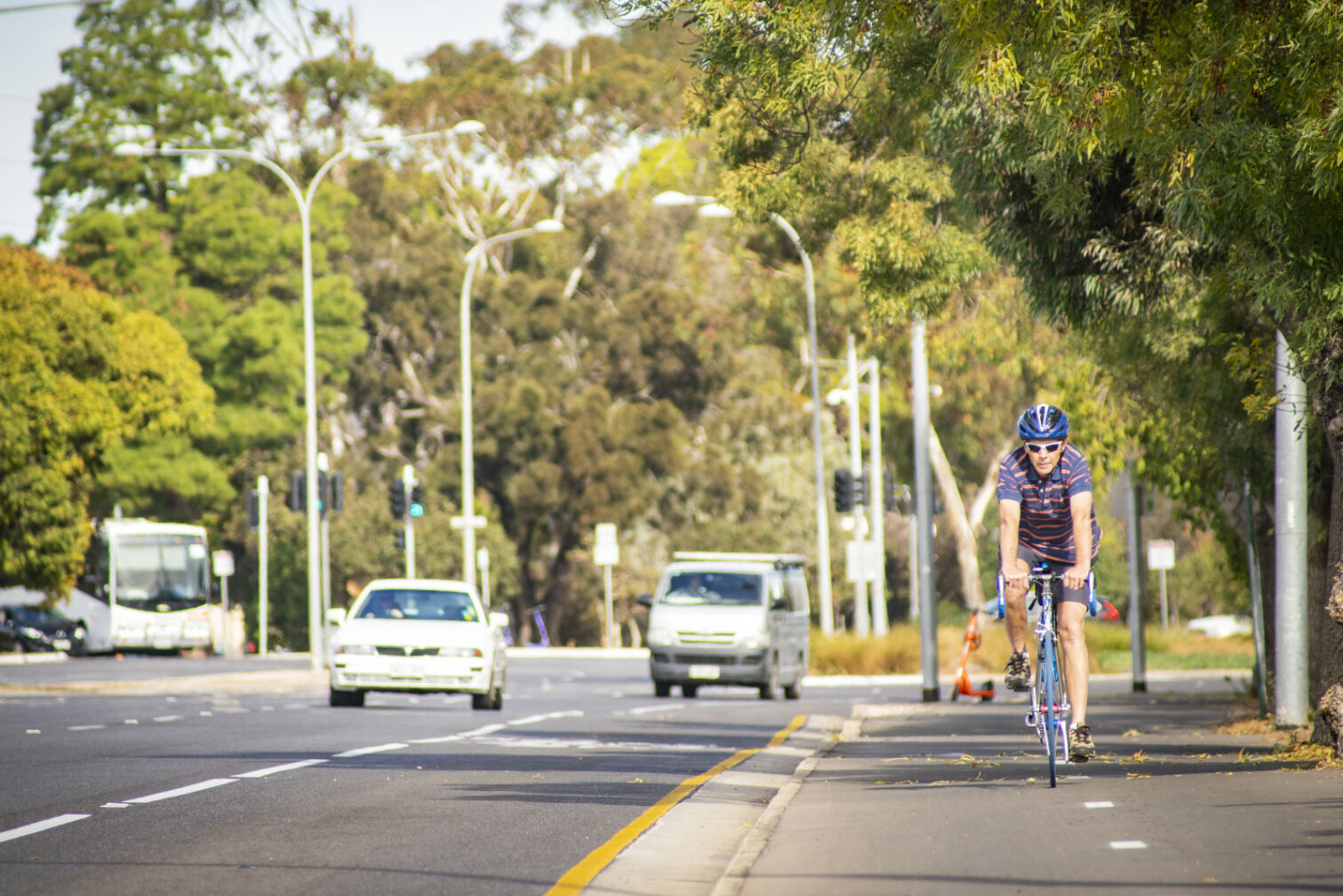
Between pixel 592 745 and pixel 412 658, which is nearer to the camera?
pixel 592 745

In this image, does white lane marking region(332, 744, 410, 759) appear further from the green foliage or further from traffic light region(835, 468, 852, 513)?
the green foliage

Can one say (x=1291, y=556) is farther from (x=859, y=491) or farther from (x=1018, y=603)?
(x=859, y=491)

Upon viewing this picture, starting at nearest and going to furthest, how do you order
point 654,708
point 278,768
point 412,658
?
point 278,768
point 412,658
point 654,708

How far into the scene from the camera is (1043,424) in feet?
34.0

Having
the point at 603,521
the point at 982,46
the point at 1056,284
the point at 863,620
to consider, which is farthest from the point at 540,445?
the point at 982,46

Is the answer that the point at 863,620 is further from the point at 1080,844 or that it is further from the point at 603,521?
the point at 1080,844

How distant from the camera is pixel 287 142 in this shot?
61.2 m

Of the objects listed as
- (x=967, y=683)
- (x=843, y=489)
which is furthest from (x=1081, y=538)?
(x=843, y=489)

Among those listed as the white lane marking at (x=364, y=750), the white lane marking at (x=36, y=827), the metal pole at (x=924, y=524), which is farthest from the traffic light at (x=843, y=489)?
the white lane marking at (x=36, y=827)

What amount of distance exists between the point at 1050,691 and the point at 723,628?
1614 centimetres

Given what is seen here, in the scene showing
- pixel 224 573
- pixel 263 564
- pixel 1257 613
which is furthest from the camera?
pixel 263 564

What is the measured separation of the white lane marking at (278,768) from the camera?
42.3 ft

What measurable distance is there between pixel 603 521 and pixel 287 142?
52.4 ft

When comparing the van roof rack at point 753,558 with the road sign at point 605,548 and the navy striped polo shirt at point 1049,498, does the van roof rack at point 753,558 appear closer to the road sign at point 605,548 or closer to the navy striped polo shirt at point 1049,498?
the navy striped polo shirt at point 1049,498
